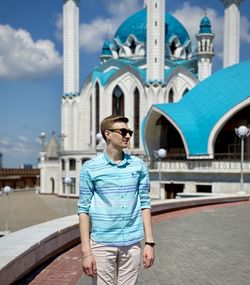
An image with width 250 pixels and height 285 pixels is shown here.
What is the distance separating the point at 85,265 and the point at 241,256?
3.54 meters

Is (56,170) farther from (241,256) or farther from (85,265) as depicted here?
(85,265)

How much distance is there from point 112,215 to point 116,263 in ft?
1.13

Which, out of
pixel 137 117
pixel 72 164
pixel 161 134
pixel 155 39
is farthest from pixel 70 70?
pixel 161 134

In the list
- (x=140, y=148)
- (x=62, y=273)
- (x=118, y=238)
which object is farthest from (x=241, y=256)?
(x=140, y=148)

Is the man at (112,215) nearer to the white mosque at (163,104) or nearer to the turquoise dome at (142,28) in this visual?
the white mosque at (163,104)

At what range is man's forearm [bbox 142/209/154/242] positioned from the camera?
275 centimetres

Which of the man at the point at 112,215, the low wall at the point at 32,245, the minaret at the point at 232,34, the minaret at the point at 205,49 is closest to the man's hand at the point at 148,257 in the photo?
the man at the point at 112,215

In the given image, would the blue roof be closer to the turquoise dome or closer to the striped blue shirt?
the turquoise dome

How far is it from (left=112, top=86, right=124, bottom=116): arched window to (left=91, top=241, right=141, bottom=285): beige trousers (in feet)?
118

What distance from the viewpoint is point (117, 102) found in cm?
3866

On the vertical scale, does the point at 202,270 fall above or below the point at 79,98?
below

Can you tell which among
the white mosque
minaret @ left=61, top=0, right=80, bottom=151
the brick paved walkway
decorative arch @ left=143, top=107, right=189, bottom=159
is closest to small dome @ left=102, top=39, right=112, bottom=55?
the white mosque

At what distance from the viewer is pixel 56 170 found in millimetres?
39844

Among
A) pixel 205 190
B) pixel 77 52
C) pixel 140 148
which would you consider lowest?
pixel 205 190
